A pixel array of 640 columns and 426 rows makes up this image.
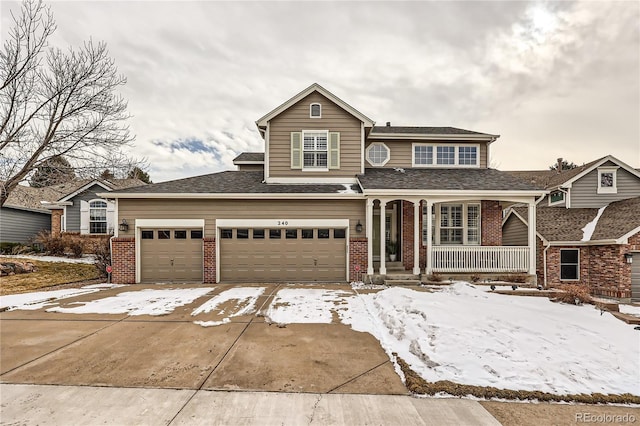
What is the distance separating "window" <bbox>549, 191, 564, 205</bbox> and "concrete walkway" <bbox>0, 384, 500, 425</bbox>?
1691 cm

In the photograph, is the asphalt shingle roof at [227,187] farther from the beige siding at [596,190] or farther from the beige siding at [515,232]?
the beige siding at [596,190]

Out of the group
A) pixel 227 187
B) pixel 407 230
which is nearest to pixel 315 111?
pixel 227 187

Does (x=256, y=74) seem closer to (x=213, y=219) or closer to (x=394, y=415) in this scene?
(x=213, y=219)

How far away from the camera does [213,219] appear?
1105 cm

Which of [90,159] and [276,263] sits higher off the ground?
[90,159]

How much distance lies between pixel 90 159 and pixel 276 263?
9.99 meters

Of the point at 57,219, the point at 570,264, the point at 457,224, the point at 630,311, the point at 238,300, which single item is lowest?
the point at 630,311

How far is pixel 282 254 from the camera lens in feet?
36.3

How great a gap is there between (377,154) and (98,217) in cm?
1849

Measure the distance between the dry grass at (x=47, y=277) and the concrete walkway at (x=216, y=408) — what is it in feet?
30.4

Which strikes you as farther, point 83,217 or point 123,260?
point 83,217

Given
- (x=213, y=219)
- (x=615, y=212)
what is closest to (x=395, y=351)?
(x=213, y=219)

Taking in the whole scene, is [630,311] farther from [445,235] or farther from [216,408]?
[216,408]

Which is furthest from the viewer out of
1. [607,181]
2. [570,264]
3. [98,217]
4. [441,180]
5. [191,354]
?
[98,217]
